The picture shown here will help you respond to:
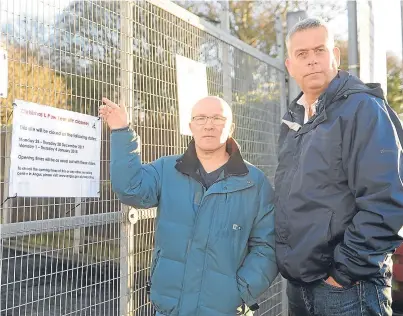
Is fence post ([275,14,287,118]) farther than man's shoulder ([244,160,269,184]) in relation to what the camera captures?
Yes

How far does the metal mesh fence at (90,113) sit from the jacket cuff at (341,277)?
4.60 ft

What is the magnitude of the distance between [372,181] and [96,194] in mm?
1546

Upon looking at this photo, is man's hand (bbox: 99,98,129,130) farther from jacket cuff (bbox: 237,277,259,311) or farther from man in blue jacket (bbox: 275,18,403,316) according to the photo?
jacket cuff (bbox: 237,277,259,311)

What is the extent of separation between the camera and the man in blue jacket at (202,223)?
7.67 ft

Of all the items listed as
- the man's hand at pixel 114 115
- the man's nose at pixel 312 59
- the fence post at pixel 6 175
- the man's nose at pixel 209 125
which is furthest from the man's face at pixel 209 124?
the fence post at pixel 6 175

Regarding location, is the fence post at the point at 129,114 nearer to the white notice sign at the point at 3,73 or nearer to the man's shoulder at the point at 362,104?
the white notice sign at the point at 3,73

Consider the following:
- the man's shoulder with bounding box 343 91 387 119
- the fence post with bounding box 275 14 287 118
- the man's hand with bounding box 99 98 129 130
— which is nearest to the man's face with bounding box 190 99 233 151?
the man's hand with bounding box 99 98 129 130

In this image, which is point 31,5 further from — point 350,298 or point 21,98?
point 350,298

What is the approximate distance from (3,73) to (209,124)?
1.06 metres

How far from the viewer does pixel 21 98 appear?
7.43 feet

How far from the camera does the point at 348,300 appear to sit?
206 cm

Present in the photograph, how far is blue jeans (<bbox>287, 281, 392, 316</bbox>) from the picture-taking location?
80.0 inches

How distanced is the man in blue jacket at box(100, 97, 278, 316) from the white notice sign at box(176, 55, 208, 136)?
0.91m

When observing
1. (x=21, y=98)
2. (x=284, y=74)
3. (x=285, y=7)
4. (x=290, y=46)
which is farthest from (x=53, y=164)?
(x=285, y=7)
